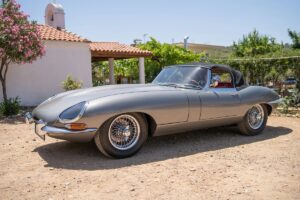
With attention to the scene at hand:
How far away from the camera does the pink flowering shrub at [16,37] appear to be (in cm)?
920

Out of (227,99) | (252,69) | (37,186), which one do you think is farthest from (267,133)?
(252,69)

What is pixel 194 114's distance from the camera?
15.5ft

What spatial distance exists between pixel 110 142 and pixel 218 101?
6.52 feet

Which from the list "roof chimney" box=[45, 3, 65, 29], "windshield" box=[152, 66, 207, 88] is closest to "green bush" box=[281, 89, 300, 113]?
"windshield" box=[152, 66, 207, 88]

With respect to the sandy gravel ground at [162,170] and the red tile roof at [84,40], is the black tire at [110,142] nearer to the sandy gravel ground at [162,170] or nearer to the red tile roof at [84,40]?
the sandy gravel ground at [162,170]

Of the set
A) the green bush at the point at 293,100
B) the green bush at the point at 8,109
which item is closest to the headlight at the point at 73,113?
the green bush at the point at 8,109

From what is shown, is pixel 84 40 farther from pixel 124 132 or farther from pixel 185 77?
pixel 124 132

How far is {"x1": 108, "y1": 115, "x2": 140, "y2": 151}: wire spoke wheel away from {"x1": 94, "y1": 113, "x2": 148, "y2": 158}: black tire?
3 centimetres

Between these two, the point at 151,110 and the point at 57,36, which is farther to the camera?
the point at 57,36

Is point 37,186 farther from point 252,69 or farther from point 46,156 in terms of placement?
point 252,69

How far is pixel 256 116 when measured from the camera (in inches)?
229

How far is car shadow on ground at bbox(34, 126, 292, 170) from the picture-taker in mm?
3990

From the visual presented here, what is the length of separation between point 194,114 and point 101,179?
6.33ft

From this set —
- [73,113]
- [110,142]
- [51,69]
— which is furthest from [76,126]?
[51,69]
